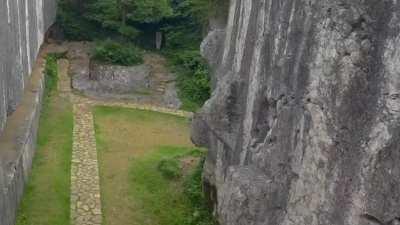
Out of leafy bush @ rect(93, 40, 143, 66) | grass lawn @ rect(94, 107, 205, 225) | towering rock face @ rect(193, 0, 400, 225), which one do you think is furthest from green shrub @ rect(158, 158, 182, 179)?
leafy bush @ rect(93, 40, 143, 66)

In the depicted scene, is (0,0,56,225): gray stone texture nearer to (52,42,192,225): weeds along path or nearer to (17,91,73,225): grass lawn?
(17,91,73,225): grass lawn

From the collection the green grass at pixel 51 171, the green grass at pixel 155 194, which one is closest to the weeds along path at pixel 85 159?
the green grass at pixel 51 171

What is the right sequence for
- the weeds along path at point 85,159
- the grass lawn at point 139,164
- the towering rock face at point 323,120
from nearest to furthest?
1. the towering rock face at point 323,120
2. the weeds along path at point 85,159
3. the grass lawn at point 139,164

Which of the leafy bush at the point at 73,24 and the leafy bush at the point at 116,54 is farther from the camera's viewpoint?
the leafy bush at the point at 73,24

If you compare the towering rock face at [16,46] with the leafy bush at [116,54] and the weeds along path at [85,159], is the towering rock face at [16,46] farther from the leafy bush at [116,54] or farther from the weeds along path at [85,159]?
the leafy bush at [116,54]

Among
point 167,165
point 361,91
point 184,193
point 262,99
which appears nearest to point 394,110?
point 361,91

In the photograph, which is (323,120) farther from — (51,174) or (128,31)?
(128,31)
